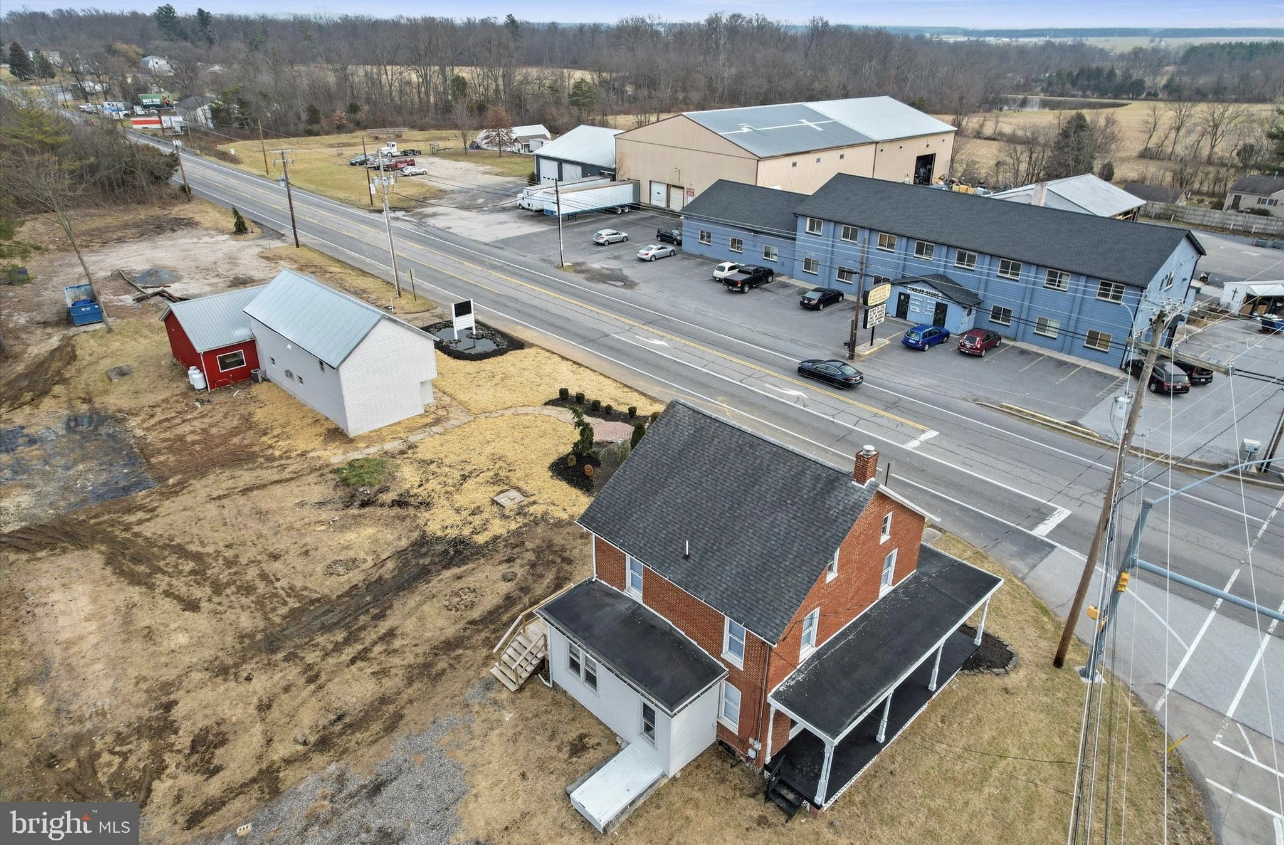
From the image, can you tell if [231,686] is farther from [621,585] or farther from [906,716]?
[906,716]

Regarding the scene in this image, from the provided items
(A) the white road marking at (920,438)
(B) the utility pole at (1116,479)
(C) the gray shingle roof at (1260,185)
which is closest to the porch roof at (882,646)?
(B) the utility pole at (1116,479)

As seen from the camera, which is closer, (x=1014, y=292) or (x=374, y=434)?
(x=374, y=434)

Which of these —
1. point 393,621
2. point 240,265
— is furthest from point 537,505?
point 240,265

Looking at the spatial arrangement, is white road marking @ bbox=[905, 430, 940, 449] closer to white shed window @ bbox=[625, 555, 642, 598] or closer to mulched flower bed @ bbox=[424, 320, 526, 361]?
white shed window @ bbox=[625, 555, 642, 598]

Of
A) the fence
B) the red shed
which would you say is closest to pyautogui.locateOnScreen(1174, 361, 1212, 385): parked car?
the fence

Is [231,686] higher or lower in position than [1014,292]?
lower

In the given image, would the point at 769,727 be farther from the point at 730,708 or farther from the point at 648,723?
the point at 648,723

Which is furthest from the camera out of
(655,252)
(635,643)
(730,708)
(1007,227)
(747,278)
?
(655,252)

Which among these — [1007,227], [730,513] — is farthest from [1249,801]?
[1007,227]
